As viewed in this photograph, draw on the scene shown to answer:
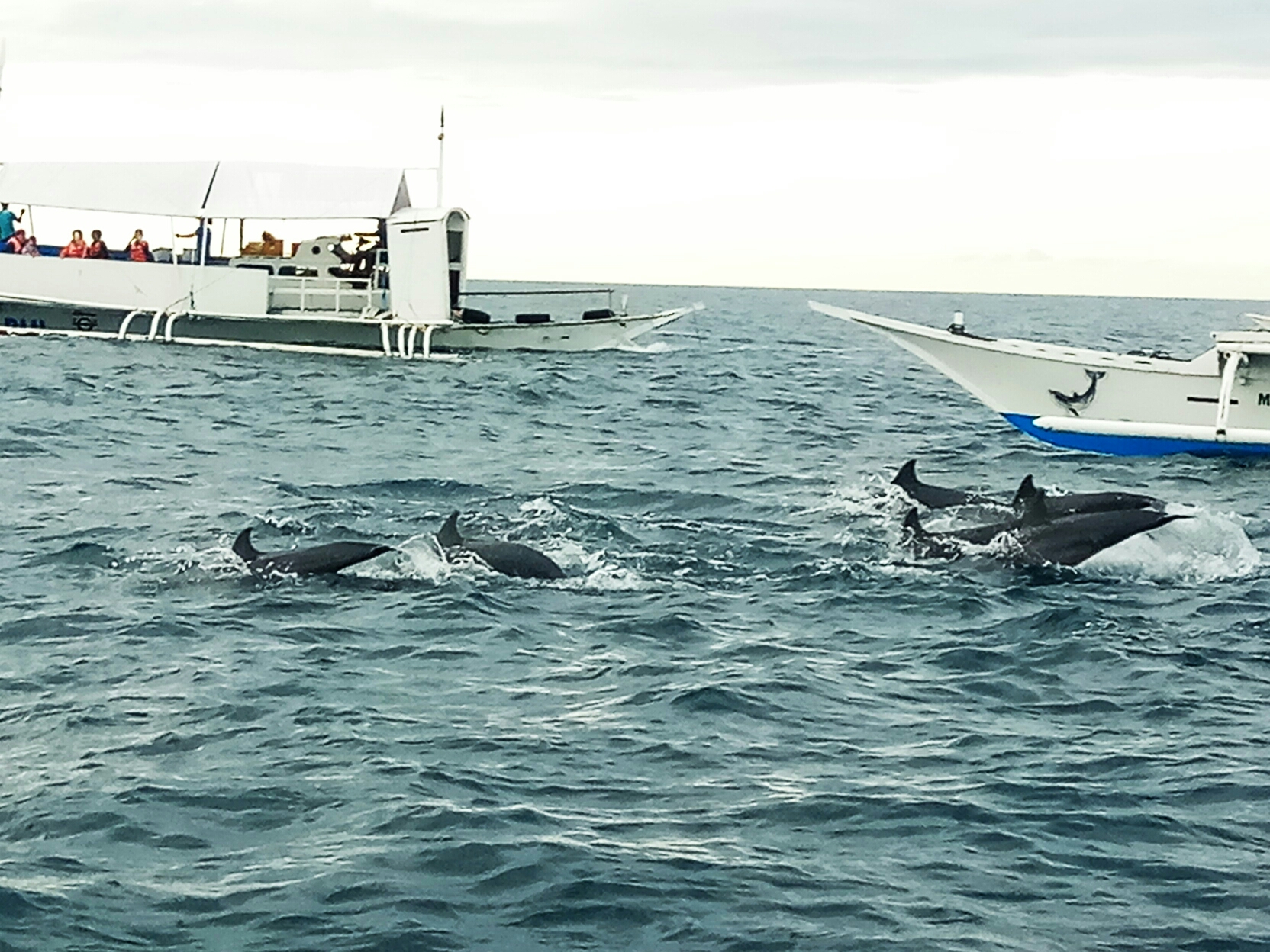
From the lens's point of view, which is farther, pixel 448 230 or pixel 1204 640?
pixel 448 230

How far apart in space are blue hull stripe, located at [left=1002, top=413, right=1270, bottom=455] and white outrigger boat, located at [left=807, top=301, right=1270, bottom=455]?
18 mm

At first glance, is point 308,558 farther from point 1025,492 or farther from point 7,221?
point 7,221

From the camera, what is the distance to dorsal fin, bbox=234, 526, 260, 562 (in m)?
17.3

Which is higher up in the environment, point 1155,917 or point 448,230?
point 448,230

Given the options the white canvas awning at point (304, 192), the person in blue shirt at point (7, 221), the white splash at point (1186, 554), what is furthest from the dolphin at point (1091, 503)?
the person in blue shirt at point (7, 221)

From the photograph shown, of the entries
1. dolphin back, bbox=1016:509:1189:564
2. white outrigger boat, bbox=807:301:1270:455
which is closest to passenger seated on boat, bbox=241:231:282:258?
white outrigger boat, bbox=807:301:1270:455

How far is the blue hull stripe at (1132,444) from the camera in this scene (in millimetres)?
28719

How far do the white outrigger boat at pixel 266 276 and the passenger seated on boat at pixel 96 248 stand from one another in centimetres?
64

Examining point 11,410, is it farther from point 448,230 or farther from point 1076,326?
point 1076,326

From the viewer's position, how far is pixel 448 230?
4844 centimetres

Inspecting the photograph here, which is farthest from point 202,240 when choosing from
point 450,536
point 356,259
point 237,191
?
point 450,536

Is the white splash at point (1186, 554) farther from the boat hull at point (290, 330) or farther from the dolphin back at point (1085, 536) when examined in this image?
the boat hull at point (290, 330)

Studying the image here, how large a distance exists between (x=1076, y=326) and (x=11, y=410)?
99.0 meters

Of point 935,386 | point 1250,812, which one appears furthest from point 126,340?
point 1250,812
